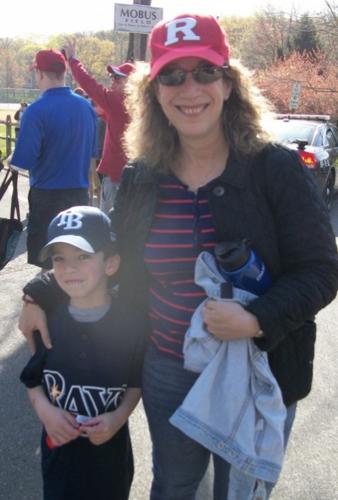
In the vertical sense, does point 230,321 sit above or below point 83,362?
above

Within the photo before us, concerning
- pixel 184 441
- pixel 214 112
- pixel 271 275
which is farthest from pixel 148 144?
pixel 184 441

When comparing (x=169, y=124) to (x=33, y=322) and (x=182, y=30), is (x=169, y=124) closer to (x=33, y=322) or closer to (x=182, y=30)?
(x=182, y=30)

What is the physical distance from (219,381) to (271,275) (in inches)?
12.9

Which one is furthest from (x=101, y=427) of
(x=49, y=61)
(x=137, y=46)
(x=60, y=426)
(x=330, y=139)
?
(x=330, y=139)

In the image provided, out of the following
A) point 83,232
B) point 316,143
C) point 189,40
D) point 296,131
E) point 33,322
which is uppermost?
point 189,40

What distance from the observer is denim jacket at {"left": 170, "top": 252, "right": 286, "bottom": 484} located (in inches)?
55.8

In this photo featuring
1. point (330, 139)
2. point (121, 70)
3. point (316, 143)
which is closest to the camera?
point (121, 70)

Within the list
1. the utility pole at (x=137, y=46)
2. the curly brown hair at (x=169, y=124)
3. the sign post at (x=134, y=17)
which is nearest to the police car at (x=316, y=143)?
the utility pole at (x=137, y=46)

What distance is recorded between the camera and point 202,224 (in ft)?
5.05

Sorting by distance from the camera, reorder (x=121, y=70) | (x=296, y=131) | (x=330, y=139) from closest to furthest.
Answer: (x=121, y=70)
(x=296, y=131)
(x=330, y=139)

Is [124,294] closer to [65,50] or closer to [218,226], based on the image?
[218,226]

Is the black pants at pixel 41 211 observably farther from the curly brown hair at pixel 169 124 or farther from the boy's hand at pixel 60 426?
the boy's hand at pixel 60 426

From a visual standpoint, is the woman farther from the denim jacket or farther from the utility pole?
the utility pole

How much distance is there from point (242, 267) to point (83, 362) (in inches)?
25.7
